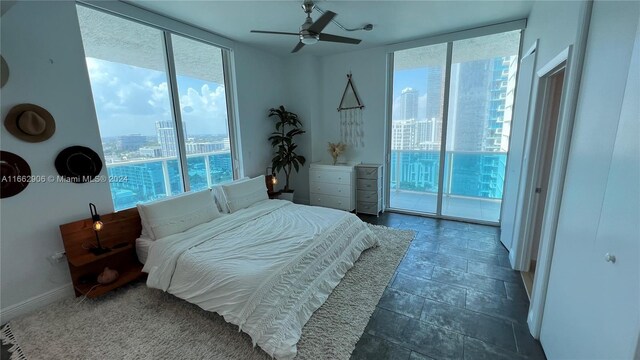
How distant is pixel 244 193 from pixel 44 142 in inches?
75.4

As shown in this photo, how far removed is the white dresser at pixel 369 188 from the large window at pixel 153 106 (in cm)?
226

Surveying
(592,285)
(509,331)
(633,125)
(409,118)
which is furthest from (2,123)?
(409,118)

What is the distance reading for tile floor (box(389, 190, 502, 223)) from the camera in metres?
4.02

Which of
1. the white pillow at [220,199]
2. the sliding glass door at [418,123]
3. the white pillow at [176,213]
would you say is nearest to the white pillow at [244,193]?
the white pillow at [220,199]

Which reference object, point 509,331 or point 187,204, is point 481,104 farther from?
point 187,204

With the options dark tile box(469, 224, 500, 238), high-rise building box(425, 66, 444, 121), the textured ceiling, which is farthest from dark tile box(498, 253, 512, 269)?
the textured ceiling

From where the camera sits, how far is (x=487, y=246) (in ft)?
10.4

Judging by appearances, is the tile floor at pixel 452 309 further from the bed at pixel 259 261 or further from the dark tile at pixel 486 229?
the bed at pixel 259 261

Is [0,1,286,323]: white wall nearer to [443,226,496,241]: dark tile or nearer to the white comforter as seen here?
the white comforter

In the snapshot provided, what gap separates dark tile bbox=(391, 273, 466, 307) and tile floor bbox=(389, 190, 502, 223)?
2.03 metres

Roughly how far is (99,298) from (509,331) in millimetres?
3486

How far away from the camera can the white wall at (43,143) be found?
6.61 ft

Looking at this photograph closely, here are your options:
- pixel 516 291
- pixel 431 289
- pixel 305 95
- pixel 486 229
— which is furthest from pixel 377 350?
pixel 305 95

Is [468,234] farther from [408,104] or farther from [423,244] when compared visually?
[408,104]
